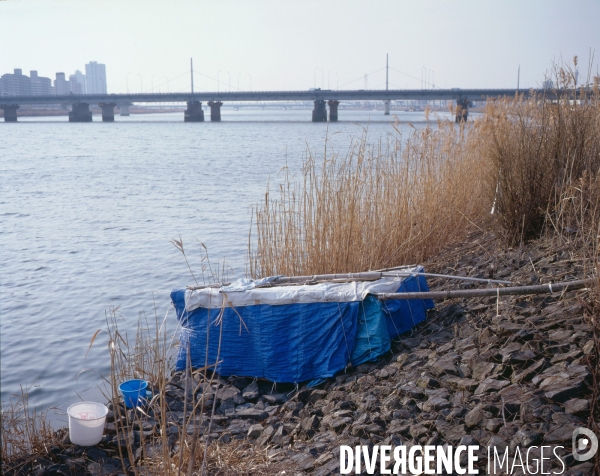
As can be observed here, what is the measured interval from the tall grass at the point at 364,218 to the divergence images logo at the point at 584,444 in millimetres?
2904

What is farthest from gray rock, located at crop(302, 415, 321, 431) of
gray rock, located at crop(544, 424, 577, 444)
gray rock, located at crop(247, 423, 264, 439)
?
gray rock, located at crop(544, 424, 577, 444)

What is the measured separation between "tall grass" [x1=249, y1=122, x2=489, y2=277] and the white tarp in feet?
3.51

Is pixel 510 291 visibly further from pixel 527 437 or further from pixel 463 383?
pixel 527 437

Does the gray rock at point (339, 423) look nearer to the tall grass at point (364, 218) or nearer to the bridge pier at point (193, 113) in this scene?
the tall grass at point (364, 218)

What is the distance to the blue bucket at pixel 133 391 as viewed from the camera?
139 inches

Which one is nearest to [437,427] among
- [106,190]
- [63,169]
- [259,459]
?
[259,459]

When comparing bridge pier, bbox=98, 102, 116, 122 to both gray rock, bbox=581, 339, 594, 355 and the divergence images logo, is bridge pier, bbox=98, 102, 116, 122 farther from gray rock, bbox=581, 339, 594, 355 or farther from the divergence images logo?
the divergence images logo

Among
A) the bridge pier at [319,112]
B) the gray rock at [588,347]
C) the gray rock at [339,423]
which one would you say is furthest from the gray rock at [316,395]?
the bridge pier at [319,112]

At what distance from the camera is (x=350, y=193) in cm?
531

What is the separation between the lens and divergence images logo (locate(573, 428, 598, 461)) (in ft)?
7.23

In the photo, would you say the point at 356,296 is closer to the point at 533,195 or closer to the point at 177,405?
the point at 177,405

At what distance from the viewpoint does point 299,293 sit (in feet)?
13.0

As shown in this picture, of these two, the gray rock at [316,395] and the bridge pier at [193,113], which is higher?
the bridge pier at [193,113]

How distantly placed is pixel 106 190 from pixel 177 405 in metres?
11.6
